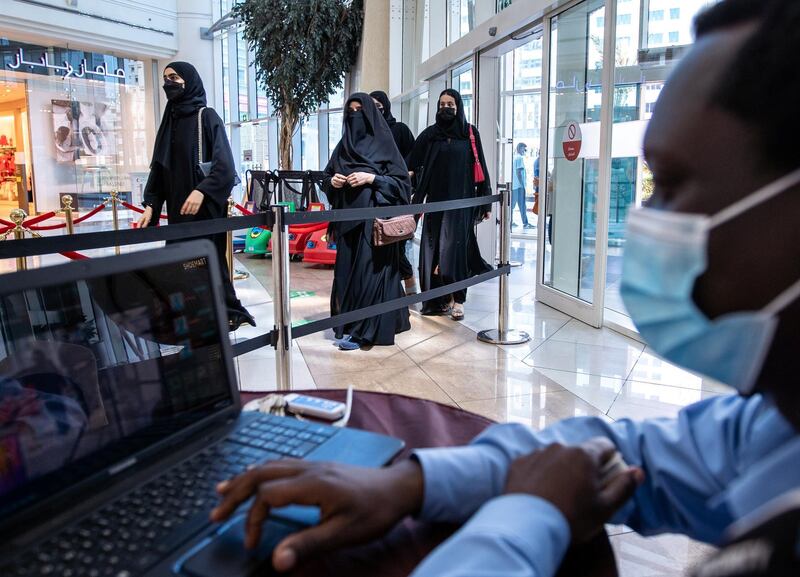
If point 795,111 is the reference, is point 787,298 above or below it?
below

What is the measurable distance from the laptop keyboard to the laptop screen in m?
0.06

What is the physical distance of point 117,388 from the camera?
0.92m

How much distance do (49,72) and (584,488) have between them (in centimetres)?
1761

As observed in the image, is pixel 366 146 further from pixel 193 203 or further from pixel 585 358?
pixel 585 358

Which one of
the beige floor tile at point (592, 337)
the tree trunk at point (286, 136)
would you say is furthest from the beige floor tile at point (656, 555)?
the tree trunk at point (286, 136)

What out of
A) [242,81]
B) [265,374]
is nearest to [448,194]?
[265,374]

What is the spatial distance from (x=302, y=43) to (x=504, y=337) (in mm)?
9480

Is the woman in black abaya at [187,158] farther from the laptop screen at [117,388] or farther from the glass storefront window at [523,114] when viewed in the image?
the glass storefront window at [523,114]

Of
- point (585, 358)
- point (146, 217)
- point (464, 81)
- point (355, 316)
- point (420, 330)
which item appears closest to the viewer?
point (355, 316)

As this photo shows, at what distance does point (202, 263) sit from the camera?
98 cm

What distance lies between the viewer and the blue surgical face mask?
625 millimetres

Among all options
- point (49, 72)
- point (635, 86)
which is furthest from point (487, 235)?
point (49, 72)

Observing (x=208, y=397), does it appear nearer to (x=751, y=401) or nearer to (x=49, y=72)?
(x=751, y=401)

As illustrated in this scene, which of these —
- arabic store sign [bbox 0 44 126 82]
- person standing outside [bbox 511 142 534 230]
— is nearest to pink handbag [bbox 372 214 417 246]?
person standing outside [bbox 511 142 534 230]
